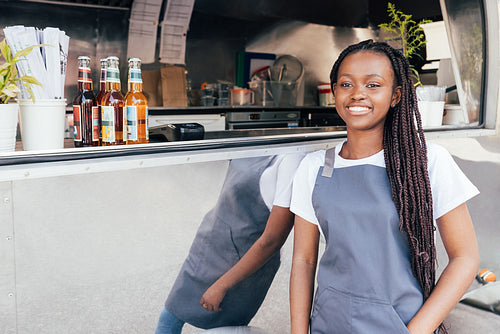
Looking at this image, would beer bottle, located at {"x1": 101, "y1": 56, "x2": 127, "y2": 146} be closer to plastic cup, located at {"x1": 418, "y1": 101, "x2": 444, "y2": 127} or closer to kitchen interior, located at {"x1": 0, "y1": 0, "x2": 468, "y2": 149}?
plastic cup, located at {"x1": 418, "y1": 101, "x2": 444, "y2": 127}

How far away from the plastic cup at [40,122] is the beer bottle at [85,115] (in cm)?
9

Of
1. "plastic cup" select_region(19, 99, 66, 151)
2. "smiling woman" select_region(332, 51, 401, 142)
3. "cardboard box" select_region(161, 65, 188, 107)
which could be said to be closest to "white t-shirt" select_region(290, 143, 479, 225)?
"smiling woman" select_region(332, 51, 401, 142)

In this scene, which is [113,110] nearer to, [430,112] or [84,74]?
[84,74]

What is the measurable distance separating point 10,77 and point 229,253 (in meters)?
0.85

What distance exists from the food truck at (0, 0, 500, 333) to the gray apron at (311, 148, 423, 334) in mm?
346

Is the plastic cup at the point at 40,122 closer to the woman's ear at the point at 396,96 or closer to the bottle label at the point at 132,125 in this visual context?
the bottle label at the point at 132,125

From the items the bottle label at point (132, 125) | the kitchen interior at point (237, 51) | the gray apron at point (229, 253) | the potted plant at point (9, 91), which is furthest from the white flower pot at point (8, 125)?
the kitchen interior at point (237, 51)

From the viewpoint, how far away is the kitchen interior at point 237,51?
3.85m

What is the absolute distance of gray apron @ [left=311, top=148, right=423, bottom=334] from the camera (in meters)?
1.31

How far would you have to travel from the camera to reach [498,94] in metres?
2.41

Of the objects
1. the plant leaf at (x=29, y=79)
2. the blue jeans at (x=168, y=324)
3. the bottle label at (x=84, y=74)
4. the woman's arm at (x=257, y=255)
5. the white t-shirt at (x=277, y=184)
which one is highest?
the bottle label at (x=84, y=74)

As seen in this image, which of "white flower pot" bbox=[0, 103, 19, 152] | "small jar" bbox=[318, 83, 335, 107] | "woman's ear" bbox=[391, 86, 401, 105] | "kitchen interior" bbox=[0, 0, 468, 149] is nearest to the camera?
"white flower pot" bbox=[0, 103, 19, 152]

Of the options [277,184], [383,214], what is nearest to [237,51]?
[277,184]

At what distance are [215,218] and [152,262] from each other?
247 millimetres
